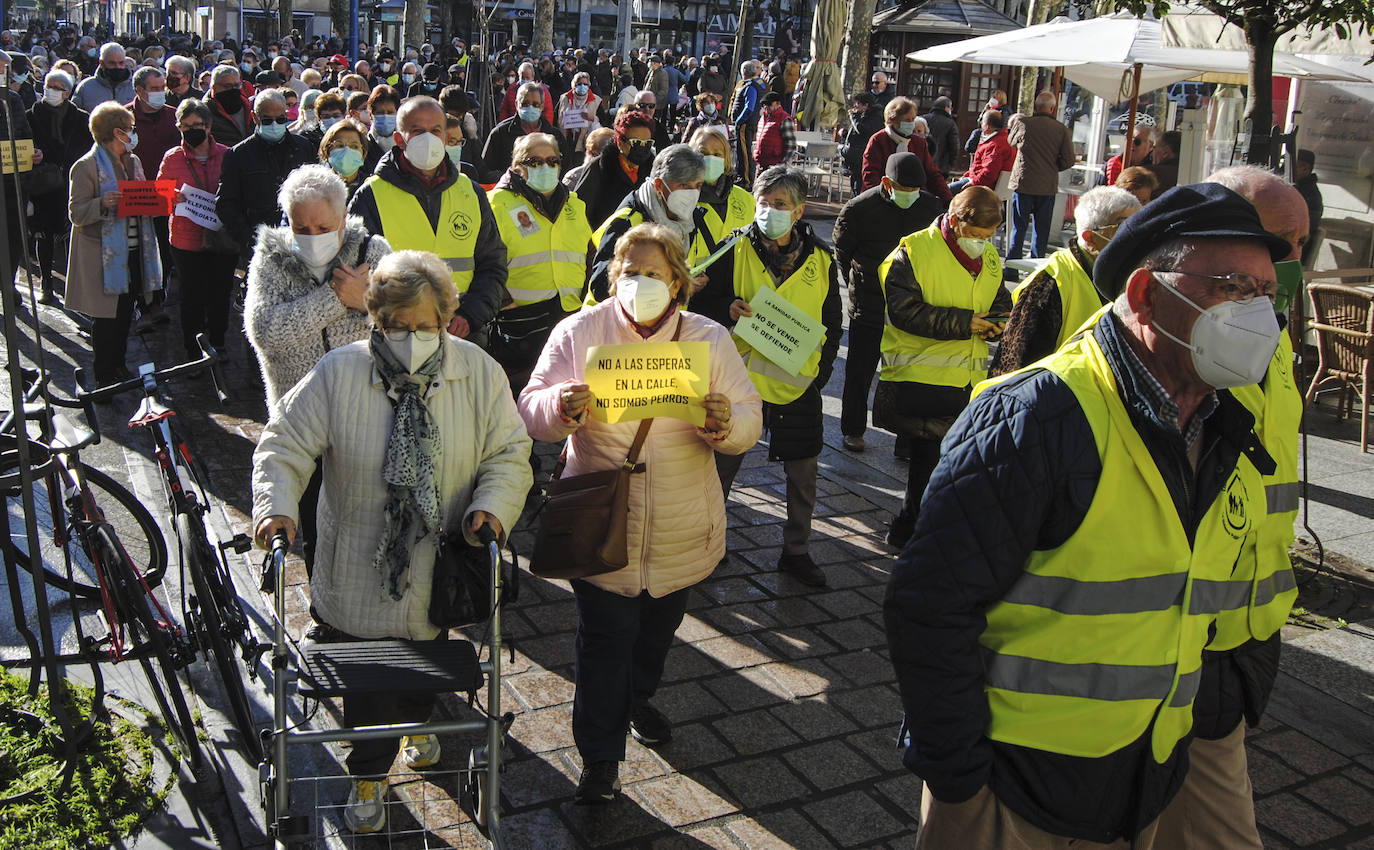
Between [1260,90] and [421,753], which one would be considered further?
[1260,90]

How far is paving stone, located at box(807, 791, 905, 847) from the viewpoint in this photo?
Answer: 13.5ft

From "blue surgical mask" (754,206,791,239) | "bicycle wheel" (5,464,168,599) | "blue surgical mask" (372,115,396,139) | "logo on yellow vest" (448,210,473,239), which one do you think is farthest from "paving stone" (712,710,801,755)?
"blue surgical mask" (372,115,396,139)

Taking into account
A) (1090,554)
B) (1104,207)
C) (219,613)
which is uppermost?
(1104,207)

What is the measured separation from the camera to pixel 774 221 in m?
5.91

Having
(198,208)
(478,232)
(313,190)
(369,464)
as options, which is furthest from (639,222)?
(198,208)

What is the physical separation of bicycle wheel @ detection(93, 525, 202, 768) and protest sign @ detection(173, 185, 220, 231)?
16.3ft

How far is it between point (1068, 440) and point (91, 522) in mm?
3592

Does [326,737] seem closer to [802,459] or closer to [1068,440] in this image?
[1068,440]

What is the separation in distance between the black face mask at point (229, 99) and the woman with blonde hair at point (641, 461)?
9.48 metres

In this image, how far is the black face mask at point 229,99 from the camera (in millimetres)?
12453

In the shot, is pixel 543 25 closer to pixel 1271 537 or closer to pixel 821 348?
pixel 821 348

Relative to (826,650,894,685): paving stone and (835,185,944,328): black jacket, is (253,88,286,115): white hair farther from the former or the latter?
(826,650,894,685): paving stone

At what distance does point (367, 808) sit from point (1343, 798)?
3334mm

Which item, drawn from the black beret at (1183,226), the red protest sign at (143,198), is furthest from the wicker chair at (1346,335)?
the red protest sign at (143,198)
